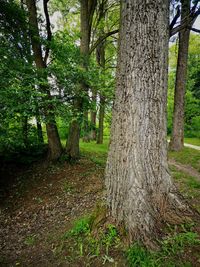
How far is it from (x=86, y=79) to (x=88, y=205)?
2.97m

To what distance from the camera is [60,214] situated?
13.7ft

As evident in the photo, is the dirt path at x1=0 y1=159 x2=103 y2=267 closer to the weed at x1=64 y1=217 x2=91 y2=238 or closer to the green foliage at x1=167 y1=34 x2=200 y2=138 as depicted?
the weed at x1=64 y1=217 x2=91 y2=238

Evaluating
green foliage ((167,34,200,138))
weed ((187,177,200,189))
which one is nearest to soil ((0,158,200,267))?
weed ((187,177,200,189))

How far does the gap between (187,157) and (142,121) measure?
20.9 feet

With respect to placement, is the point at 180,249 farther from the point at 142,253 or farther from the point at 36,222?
the point at 36,222

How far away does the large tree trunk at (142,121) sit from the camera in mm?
2576

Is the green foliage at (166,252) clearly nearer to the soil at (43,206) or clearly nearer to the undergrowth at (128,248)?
the undergrowth at (128,248)

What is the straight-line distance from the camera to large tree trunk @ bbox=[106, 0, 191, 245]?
2576 mm

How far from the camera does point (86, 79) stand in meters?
5.38

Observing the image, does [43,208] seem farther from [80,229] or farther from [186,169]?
[186,169]

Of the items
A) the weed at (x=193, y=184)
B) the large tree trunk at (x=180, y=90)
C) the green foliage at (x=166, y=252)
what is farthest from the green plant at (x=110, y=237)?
the large tree trunk at (x=180, y=90)

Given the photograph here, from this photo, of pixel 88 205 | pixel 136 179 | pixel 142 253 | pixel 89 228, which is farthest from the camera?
pixel 88 205

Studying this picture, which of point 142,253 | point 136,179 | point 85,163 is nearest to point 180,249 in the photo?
point 142,253

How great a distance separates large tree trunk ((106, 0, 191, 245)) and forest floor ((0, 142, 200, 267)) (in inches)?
13.6
